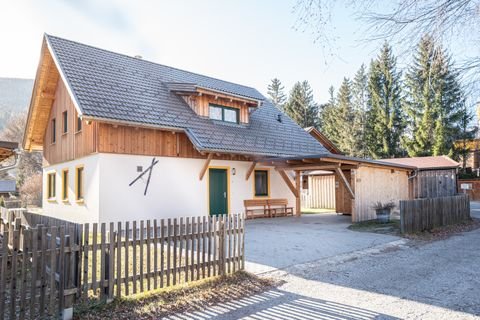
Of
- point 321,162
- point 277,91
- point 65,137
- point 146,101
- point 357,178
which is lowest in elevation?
point 357,178

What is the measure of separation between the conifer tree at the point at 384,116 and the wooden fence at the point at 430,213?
25989mm

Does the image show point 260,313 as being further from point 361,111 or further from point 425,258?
point 361,111

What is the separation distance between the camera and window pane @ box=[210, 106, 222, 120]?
612 inches

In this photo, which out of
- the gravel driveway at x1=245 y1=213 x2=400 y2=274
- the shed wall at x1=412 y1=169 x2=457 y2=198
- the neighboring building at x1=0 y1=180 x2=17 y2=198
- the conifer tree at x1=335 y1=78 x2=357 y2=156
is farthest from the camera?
the conifer tree at x1=335 y1=78 x2=357 y2=156

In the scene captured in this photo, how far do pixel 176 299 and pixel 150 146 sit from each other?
8511mm

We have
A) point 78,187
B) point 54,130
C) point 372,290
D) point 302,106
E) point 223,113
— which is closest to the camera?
point 372,290

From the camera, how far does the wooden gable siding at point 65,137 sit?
1262 centimetres

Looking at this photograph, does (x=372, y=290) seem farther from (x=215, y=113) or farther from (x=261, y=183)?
(x=215, y=113)

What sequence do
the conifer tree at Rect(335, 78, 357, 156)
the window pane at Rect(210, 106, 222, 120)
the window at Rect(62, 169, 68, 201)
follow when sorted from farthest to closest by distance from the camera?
the conifer tree at Rect(335, 78, 357, 156) < the window pane at Rect(210, 106, 222, 120) < the window at Rect(62, 169, 68, 201)

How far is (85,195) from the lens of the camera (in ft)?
40.9

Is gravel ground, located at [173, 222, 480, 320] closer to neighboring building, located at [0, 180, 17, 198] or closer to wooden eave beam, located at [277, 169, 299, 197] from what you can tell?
wooden eave beam, located at [277, 169, 299, 197]

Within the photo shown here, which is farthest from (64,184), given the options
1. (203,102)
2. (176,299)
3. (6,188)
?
(6,188)

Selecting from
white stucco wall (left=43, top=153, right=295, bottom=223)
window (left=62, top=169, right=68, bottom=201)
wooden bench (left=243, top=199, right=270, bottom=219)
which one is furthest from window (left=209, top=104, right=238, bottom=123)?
window (left=62, top=169, right=68, bottom=201)

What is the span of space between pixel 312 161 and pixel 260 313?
34.9 feet
